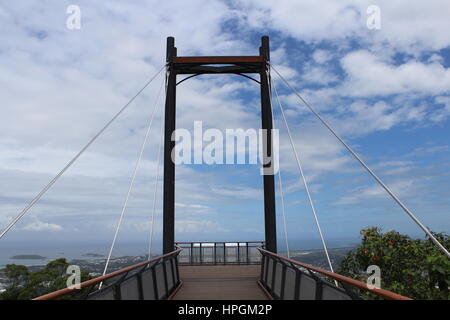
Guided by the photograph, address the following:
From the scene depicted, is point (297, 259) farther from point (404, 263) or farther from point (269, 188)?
point (404, 263)

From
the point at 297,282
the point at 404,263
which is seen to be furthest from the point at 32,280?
the point at 297,282

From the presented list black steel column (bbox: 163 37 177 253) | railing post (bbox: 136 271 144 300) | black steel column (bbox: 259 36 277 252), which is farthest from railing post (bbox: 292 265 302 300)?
black steel column (bbox: 163 37 177 253)

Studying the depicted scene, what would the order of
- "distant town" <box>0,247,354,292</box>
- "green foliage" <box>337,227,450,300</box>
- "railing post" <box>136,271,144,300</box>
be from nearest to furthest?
"railing post" <box>136,271,144,300</box>, "green foliage" <box>337,227,450,300</box>, "distant town" <box>0,247,354,292</box>

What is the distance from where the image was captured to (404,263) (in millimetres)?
8750

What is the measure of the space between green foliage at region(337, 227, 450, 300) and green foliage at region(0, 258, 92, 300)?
18.2 meters

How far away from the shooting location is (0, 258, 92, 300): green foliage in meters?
23.2

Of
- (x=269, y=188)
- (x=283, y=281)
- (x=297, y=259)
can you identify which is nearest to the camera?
(x=297, y=259)

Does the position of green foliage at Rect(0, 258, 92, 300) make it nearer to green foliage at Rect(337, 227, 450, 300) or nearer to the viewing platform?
the viewing platform

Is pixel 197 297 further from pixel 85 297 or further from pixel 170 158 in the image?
pixel 85 297

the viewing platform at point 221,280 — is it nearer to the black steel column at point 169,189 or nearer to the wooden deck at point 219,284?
the wooden deck at point 219,284

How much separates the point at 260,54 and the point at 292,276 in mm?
7250

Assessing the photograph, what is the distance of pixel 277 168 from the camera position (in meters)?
9.75

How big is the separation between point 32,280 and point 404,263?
75.5 feet
